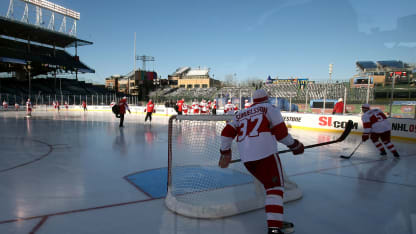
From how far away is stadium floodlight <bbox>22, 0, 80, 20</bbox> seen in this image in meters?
43.8

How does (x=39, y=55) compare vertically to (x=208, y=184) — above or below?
above

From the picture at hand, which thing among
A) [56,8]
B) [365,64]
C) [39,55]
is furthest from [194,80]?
[365,64]

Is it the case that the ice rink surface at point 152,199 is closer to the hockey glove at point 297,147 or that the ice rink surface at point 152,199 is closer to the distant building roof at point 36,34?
the hockey glove at point 297,147

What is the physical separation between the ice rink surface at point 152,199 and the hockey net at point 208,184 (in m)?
0.12

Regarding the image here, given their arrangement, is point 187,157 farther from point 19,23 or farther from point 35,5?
point 35,5

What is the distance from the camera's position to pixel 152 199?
11.9 feet

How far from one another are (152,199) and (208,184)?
3.28 feet

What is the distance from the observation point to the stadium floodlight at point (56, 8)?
1722 inches

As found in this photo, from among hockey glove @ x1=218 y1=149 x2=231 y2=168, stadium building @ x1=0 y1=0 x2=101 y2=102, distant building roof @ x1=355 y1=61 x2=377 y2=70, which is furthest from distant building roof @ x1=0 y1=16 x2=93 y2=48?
distant building roof @ x1=355 y1=61 x2=377 y2=70

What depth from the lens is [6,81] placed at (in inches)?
1678

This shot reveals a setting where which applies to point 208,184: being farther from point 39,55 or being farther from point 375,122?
point 39,55

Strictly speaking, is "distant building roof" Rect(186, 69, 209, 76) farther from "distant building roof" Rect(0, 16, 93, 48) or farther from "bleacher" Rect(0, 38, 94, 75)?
"distant building roof" Rect(0, 16, 93, 48)

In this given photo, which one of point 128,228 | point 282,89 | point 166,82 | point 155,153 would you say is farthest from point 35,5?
point 128,228

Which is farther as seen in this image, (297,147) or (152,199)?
(152,199)
